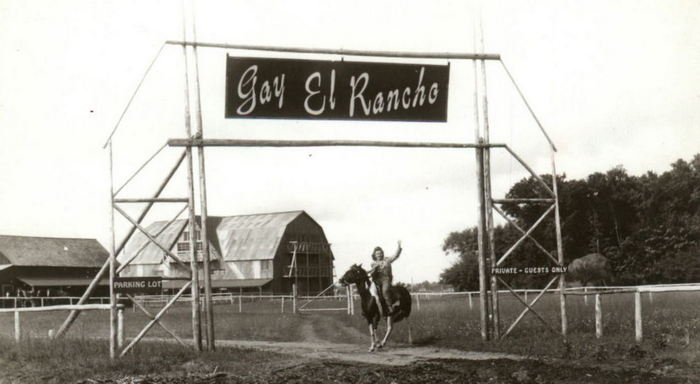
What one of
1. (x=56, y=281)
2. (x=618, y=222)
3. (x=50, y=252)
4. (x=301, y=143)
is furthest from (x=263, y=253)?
(x=301, y=143)

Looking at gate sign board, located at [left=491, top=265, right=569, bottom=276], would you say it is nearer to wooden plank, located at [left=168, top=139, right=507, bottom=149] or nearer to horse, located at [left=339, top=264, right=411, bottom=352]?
horse, located at [left=339, top=264, right=411, bottom=352]

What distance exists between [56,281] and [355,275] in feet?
160

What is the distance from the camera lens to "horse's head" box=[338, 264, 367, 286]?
15.9 meters

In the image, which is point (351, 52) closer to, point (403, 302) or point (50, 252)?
point (403, 302)

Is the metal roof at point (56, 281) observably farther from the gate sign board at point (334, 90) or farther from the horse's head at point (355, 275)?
the gate sign board at point (334, 90)

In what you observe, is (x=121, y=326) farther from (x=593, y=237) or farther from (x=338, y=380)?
(x=593, y=237)

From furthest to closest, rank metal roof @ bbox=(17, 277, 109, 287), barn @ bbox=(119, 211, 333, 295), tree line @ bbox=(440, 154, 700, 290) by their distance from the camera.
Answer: barn @ bbox=(119, 211, 333, 295) < tree line @ bbox=(440, 154, 700, 290) < metal roof @ bbox=(17, 277, 109, 287)

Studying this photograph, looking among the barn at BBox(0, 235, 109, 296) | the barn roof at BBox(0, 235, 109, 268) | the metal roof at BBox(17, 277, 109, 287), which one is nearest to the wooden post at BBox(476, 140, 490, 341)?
the barn at BBox(0, 235, 109, 296)

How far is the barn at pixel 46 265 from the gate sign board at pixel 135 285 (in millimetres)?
43120

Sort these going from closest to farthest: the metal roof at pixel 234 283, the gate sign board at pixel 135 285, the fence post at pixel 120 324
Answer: the fence post at pixel 120 324 < the gate sign board at pixel 135 285 < the metal roof at pixel 234 283

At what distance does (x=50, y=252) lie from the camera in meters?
60.2

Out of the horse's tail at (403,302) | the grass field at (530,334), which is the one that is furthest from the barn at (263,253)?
the horse's tail at (403,302)

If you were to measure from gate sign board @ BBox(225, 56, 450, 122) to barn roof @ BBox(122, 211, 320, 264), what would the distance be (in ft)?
160

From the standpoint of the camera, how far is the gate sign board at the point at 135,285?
1403 centimetres
